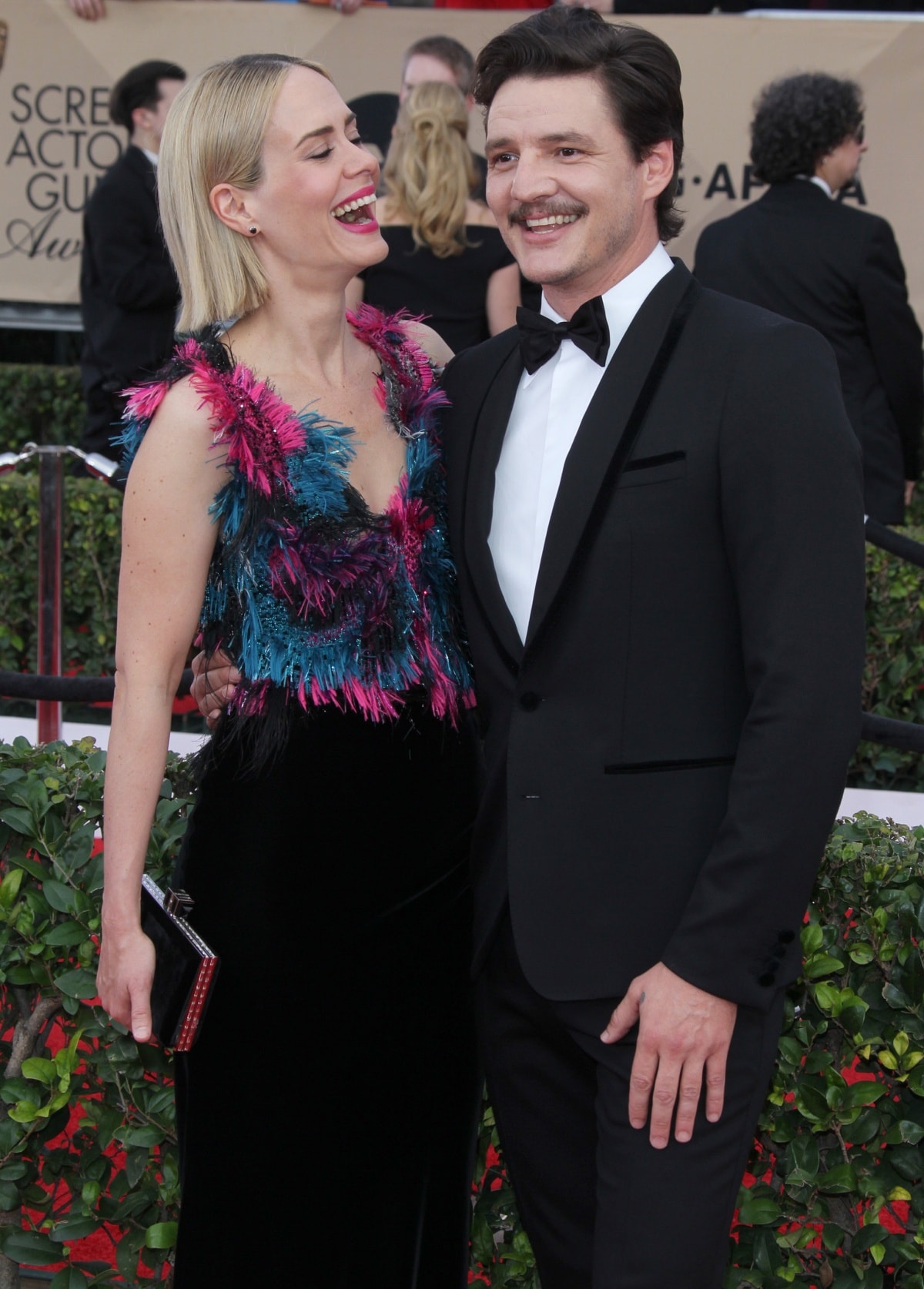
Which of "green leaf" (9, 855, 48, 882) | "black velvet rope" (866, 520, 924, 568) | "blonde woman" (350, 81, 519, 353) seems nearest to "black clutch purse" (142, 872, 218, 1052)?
"green leaf" (9, 855, 48, 882)

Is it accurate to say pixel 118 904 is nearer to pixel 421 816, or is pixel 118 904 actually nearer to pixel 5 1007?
pixel 421 816

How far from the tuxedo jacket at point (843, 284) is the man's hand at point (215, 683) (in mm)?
2899

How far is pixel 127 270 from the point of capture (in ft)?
18.0

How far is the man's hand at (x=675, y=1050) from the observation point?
1752mm

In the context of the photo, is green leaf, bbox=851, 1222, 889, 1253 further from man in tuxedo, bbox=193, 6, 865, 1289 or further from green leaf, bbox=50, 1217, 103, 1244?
green leaf, bbox=50, 1217, 103, 1244

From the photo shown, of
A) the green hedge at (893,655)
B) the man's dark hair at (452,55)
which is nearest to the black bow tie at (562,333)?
the man's dark hair at (452,55)

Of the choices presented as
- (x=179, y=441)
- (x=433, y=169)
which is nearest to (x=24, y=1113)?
(x=179, y=441)

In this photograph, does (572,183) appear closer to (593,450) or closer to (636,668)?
(593,450)

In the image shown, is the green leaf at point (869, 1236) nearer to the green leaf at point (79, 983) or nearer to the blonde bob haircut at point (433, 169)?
the green leaf at point (79, 983)

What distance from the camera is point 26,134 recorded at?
756 centimetres

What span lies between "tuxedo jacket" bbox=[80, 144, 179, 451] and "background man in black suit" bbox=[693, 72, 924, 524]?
212 centimetres

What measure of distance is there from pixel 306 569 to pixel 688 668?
23.9 inches

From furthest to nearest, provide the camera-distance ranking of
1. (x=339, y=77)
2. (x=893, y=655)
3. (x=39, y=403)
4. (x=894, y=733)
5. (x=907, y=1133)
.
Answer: (x=39, y=403), (x=339, y=77), (x=893, y=655), (x=894, y=733), (x=907, y=1133)

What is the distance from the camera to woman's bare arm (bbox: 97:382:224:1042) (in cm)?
207
